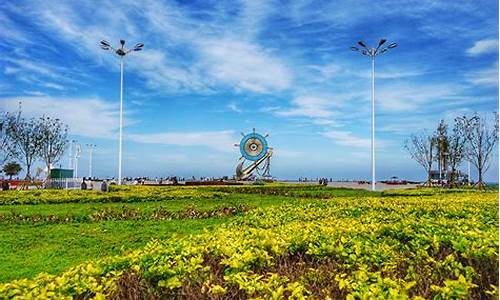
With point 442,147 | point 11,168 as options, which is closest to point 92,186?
point 11,168

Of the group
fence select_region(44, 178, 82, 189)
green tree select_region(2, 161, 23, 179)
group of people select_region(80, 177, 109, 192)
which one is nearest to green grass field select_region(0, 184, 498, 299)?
group of people select_region(80, 177, 109, 192)

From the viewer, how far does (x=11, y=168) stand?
36094mm

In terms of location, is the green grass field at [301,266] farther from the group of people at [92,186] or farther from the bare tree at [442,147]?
the bare tree at [442,147]

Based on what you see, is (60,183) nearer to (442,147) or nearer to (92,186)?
(92,186)

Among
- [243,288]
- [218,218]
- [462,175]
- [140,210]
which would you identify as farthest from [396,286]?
[462,175]

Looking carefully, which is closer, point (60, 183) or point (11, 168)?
point (60, 183)

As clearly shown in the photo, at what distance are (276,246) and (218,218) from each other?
7372mm

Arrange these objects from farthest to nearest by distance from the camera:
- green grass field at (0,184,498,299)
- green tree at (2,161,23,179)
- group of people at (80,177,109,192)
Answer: green tree at (2,161,23,179) < group of people at (80,177,109,192) < green grass field at (0,184,498,299)

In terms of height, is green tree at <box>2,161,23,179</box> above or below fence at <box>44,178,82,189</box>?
above

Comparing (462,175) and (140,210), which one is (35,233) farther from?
(462,175)

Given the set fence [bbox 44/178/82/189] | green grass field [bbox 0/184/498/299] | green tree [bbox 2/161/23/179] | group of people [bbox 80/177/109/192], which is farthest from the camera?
green tree [bbox 2/161/23/179]

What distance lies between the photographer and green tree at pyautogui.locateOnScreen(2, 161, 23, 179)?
117 feet

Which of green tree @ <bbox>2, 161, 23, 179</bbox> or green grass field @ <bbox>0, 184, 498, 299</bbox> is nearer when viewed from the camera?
green grass field @ <bbox>0, 184, 498, 299</bbox>

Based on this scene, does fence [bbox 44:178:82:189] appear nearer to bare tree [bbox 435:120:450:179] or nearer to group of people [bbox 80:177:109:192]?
group of people [bbox 80:177:109:192]
